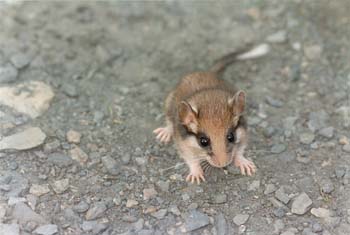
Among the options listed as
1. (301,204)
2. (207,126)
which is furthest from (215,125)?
(301,204)

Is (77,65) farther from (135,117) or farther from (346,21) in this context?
(346,21)

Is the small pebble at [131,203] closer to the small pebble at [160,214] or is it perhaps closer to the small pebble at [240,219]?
the small pebble at [160,214]

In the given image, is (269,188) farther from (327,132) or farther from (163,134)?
(163,134)

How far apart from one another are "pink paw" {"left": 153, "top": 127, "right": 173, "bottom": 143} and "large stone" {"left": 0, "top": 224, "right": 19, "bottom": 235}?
1.60m

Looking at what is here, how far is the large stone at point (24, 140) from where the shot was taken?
5234 millimetres

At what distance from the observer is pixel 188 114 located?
16.9 ft

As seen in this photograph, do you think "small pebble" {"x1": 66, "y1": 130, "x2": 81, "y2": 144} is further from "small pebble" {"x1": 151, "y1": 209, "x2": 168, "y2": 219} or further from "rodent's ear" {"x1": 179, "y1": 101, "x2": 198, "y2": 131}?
"small pebble" {"x1": 151, "y1": 209, "x2": 168, "y2": 219}

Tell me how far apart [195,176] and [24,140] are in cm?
145

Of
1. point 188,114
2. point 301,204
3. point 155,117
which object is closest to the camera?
point 301,204

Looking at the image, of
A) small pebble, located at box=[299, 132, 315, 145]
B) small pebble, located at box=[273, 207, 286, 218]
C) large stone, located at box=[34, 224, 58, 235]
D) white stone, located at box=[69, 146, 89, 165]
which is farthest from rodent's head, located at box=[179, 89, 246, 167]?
large stone, located at box=[34, 224, 58, 235]

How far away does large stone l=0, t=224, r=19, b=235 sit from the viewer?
14.8 feet

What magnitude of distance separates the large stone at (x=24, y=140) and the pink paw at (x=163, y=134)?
3.27 feet

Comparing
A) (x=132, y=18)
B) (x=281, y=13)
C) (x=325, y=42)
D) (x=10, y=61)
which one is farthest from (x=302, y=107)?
(x=10, y=61)

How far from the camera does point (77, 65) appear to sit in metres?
6.39
